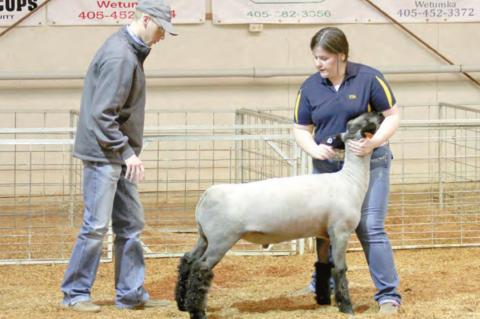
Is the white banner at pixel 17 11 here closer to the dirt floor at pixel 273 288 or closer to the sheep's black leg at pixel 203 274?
the dirt floor at pixel 273 288

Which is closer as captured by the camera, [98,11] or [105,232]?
[105,232]

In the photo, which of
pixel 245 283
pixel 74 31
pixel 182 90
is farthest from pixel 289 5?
pixel 245 283

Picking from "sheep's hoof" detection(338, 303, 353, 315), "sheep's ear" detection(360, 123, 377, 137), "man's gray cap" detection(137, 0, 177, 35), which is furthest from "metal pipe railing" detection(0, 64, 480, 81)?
"sheep's hoof" detection(338, 303, 353, 315)

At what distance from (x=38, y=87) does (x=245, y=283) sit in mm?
4951

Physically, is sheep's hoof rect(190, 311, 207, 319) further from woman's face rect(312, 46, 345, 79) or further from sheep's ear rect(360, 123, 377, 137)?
woman's face rect(312, 46, 345, 79)

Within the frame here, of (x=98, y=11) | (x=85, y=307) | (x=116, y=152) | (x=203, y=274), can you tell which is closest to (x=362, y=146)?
(x=203, y=274)

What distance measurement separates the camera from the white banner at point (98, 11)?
12188mm

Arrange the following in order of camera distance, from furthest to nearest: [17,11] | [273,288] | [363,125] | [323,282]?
[17,11] → [273,288] → [323,282] → [363,125]

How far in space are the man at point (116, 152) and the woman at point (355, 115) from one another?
934 millimetres

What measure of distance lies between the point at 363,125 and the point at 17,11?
6.57 meters

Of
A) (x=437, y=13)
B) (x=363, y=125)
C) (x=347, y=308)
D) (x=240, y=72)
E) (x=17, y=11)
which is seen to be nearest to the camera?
(x=363, y=125)

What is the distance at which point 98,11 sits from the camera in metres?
12.2

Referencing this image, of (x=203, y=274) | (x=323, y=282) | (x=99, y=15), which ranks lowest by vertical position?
(x=323, y=282)

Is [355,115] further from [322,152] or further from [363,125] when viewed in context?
[322,152]
